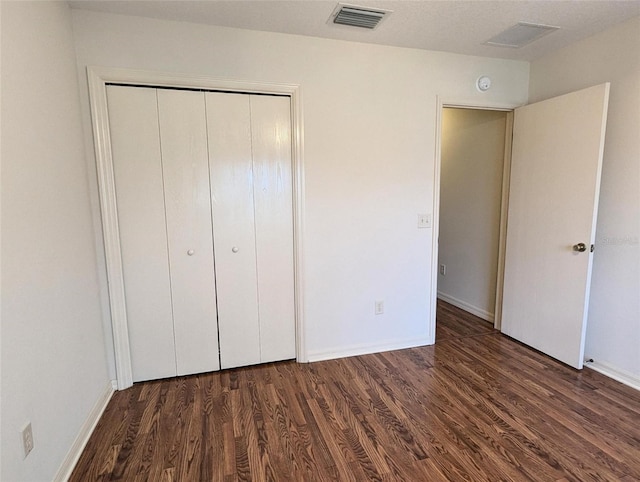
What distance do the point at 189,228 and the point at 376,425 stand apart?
168 cm

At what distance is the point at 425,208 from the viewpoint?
2816 millimetres

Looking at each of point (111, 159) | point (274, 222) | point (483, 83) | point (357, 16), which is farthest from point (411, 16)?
point (111, 159)

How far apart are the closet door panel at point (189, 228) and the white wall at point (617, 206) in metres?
2.72

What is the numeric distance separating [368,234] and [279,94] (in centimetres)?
120

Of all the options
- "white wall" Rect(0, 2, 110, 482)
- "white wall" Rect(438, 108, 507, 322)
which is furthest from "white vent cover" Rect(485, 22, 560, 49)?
"white wall" Rect(0, 2, 110, 482)

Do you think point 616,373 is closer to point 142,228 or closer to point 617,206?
point 617,206

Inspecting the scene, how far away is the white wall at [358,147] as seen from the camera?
2.28 m

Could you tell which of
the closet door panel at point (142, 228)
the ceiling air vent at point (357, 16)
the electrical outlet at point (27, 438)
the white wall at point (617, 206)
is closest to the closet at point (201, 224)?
the closet door panel at point (142, 228)

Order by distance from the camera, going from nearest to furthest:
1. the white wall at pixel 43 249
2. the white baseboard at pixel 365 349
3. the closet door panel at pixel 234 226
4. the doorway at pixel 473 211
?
1. the white wall at pixel 43 249
2. the closet door panel at pixel 234 226
3. the white baseboard at pixel 365 349
4. the doorway at pixel 473 211

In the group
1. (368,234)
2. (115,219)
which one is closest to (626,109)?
(368,234)

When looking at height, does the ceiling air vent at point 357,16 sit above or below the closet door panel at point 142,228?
above

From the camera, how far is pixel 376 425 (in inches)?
76.5

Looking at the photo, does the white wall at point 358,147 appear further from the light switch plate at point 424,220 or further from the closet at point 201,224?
the closet at point 201,224

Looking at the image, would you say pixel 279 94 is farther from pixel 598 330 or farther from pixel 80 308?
pixel 598 330
